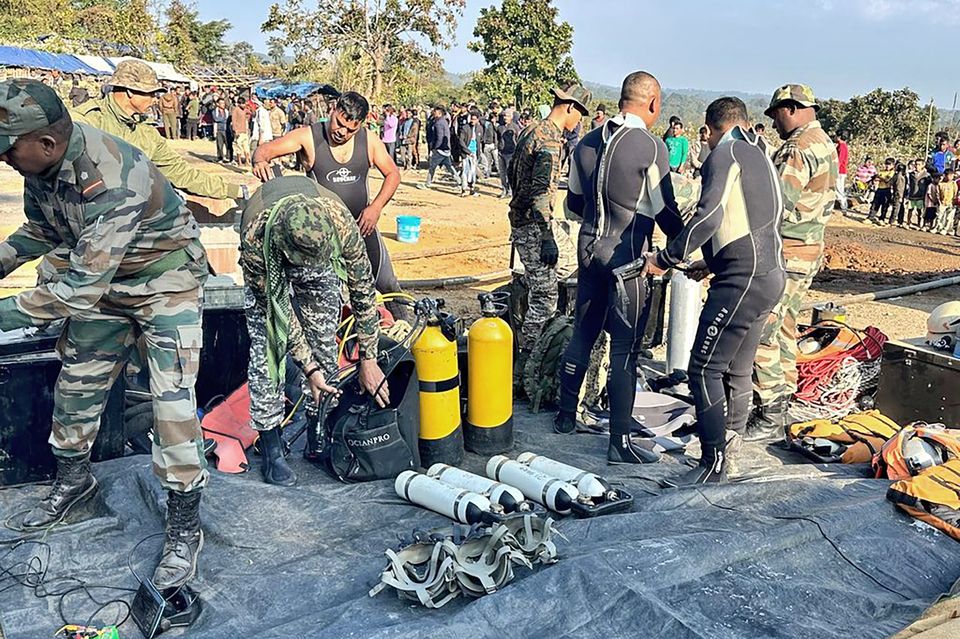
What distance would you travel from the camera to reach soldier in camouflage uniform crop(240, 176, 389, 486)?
3.88m

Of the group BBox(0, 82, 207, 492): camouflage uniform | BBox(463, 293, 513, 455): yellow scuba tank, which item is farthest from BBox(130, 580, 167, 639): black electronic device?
BBox(463, 293, 513, 455): yellow scuba tank

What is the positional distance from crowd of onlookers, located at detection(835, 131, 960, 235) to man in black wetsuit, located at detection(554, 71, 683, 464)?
13.7 metres

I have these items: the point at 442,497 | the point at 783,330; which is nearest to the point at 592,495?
the point at 442,497

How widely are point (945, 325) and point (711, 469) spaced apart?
226 cm

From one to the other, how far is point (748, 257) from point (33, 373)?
145 inches

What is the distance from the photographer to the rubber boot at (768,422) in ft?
17.8

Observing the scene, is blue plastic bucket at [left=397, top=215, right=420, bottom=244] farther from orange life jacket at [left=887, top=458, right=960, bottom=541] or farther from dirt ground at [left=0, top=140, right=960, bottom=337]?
orange life jacket at [left=887, top=458, right=960, bottom=541]

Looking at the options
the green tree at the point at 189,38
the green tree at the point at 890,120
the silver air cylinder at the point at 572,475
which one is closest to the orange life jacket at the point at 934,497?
the silver air cylinder at the point at 572,475

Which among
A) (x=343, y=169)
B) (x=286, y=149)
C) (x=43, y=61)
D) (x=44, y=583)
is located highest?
(x=43, y=61)

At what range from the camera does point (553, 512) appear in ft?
12.9

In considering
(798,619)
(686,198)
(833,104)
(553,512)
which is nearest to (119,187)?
(553,512)

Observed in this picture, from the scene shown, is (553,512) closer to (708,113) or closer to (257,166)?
(708,113)

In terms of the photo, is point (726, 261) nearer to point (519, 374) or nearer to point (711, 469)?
point (711, 469)

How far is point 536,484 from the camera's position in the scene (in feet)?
13.3
